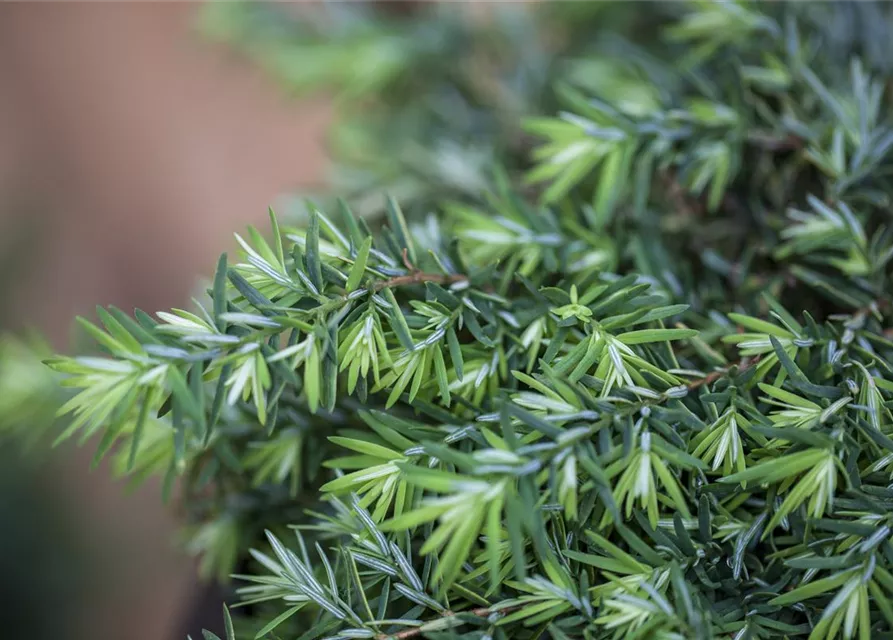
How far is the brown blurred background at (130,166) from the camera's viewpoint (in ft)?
4.66

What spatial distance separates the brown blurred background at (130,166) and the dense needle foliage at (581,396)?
1.00 metres

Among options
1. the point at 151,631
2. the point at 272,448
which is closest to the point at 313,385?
the point at 272,448

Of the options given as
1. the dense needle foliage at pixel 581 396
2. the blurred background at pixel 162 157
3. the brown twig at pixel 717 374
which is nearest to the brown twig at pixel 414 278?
the dense needle foliage at pixel 581 396

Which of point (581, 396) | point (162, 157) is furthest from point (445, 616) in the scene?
point (162, 157)

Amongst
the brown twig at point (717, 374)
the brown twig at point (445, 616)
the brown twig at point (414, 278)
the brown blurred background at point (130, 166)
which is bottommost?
the brown twig at point (445, 616)

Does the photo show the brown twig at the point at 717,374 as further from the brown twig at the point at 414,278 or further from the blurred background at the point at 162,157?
the blurred background at the point at 162,157

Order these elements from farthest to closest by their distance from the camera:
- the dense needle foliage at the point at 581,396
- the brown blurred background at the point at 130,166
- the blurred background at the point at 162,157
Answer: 1. the brown blurred background at the point at 130,166
2. the blurred background at the point at 162,157
3. the dense needle foliage at the point at 581,396

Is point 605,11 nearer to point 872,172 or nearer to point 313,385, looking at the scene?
point 872,172

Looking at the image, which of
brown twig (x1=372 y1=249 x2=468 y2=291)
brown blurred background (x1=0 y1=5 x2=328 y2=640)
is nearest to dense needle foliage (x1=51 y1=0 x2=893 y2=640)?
brown twig (x1=372 y1=249 x2=468 y2=291)

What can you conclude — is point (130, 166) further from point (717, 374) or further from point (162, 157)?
point (717, 374)

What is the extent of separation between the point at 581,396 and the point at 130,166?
1574 millimetres

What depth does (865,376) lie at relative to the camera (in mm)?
405

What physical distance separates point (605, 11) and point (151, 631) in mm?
1437

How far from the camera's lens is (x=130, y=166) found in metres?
1.62
